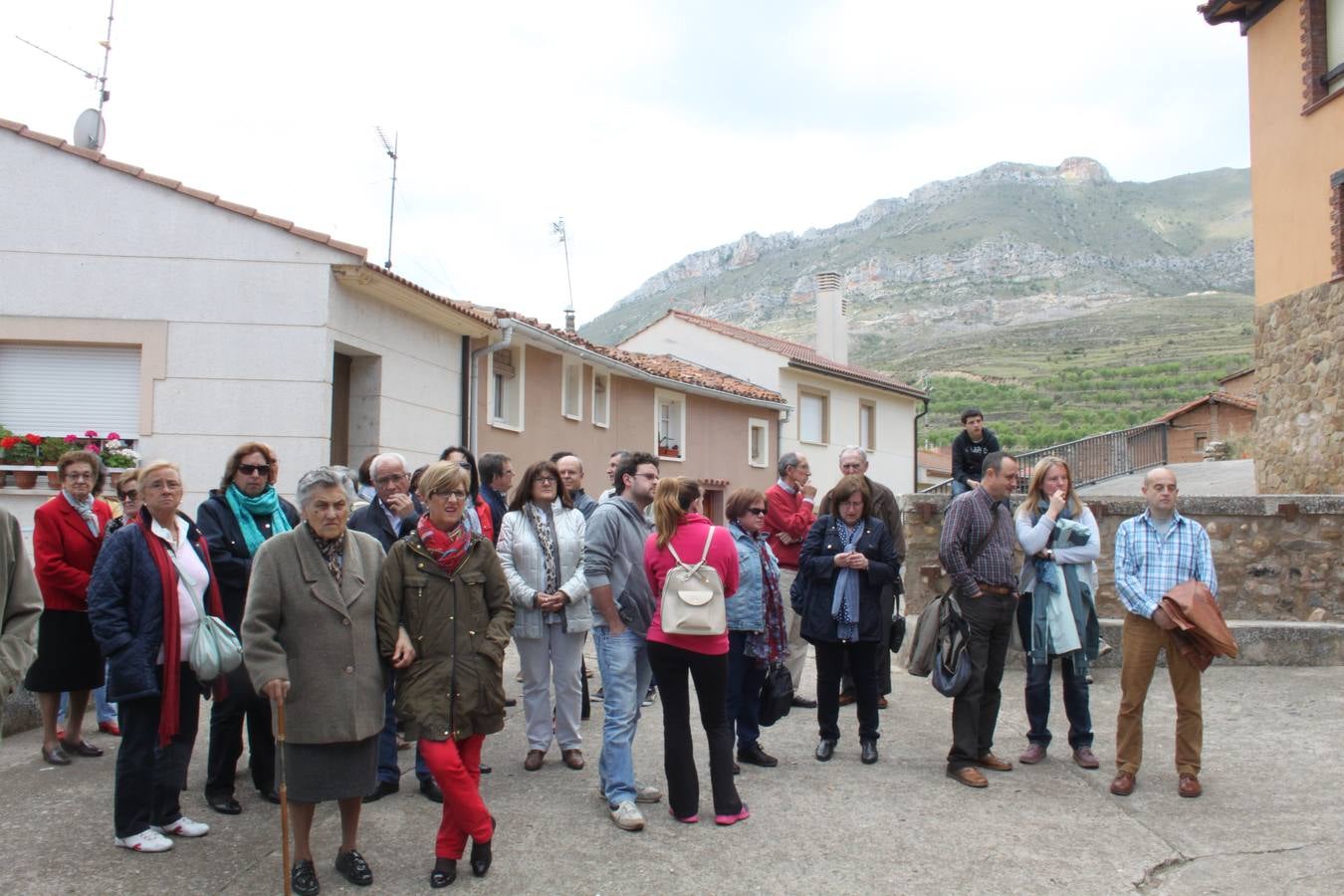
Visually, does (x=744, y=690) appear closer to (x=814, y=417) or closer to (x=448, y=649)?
(x=448, y=649)

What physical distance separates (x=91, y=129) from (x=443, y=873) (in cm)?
1298

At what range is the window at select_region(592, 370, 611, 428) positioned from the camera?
20.6m

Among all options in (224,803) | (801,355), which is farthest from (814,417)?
(224,803)

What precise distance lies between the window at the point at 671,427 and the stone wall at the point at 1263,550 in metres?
14.2

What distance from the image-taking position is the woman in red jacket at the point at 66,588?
541 centimetres

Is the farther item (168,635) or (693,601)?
(693,601)

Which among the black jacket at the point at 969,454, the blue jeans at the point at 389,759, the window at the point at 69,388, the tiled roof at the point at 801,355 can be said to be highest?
the tiled roof at the point at 801,355

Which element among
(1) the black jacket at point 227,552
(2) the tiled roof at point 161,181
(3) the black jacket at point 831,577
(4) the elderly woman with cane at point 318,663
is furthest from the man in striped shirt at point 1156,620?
(2) the tiled roof at point 161,181

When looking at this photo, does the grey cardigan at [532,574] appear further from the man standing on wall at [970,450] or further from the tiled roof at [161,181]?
the tiled roof at [161,181]

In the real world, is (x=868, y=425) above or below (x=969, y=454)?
above

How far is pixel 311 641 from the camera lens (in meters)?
3.95

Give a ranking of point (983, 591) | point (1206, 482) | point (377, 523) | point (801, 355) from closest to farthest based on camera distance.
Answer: point (377, 523) → point (983, 591) → point (1206, 482) → point (801, 355)

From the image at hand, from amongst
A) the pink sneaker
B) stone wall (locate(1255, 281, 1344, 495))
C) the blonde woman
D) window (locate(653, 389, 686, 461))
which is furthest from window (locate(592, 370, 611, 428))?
the pink sneaker

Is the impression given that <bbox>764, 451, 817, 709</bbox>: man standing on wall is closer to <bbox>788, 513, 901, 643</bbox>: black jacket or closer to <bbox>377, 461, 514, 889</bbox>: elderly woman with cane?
<bbox>788, 513, 901, 643</bbox>: black jacket
